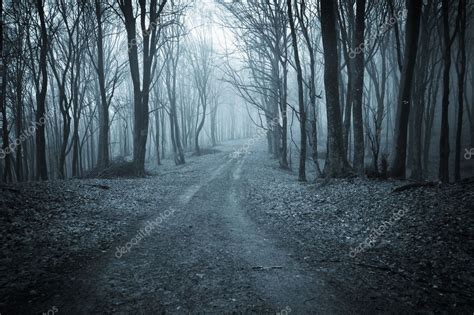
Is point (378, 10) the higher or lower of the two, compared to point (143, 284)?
higher

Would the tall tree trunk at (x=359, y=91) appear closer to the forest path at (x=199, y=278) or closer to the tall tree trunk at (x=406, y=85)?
the tall tree trunk at (x=406, y=85)

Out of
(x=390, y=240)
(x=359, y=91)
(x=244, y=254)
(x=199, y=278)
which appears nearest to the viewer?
(x=199, y=278)

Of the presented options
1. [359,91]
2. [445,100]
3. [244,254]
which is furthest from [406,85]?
[244,254]

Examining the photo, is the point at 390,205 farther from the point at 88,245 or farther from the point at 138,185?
the point at 138,185

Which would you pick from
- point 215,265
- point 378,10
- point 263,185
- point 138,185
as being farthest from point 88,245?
point 378,10

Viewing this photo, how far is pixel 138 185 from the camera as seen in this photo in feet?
40.4

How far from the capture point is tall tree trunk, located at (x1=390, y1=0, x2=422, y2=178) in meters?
8.87

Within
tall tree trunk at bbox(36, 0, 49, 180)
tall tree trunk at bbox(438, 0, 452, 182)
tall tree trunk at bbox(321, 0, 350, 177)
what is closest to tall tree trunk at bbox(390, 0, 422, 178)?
tall tree trunk at bbox(321, 0, 350, 177)

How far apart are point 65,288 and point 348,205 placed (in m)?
6.49

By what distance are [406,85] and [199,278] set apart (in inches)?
355

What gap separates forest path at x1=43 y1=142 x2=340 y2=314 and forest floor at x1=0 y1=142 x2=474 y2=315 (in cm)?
2

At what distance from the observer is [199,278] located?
4.19 metres

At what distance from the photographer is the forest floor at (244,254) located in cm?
352

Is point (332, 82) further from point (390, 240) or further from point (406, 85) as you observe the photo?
point (390, 240)
